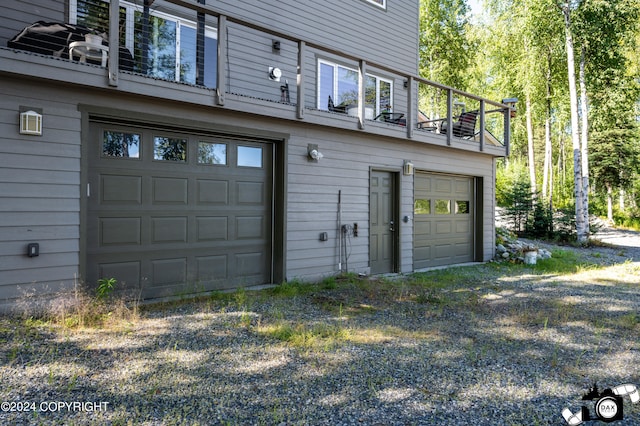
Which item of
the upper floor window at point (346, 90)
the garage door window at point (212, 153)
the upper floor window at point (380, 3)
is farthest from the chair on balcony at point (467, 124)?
the garage door window at point (212, 153)

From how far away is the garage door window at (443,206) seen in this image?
368 inches

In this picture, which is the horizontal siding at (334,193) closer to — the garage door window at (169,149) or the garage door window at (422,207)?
the garage door window at (422,207)

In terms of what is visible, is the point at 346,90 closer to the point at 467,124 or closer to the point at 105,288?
the point at 467,124

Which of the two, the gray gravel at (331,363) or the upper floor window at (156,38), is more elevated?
the upper floor window at (156,38)

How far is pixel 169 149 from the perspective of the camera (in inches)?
224

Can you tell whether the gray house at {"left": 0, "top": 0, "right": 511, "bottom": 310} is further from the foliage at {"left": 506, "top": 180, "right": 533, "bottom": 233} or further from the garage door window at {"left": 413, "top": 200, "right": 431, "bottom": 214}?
the foliage at {"left": 506, "top": 180, "right": 533, "bottom": 233}

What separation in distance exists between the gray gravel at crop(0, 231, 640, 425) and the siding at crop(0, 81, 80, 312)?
62 cm

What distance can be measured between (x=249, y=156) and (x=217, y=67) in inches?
58.8

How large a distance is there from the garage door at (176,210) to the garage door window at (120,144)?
0.01 meters

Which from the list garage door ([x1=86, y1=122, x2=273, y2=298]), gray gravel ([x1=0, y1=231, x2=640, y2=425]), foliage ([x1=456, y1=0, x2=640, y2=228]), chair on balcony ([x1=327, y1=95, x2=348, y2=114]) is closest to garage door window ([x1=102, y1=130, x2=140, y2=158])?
garage door ([x1=86, y1=122, x2=273, y2=298])

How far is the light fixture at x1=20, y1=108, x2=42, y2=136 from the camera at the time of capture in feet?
14.5

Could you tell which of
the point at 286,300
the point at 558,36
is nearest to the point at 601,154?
the point at 558,36

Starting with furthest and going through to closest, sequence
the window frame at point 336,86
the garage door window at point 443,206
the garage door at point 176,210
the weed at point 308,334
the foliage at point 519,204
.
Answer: the foliage at point 519,204 → the garage door window at point 443,206 → the window frame at point 336,86 → the garage door at point 176,210 → the weed at point 308,334

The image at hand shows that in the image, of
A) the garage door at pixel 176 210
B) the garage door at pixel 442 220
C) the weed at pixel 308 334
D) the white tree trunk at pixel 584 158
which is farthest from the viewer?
the white tree trunk at pixel 584 158
